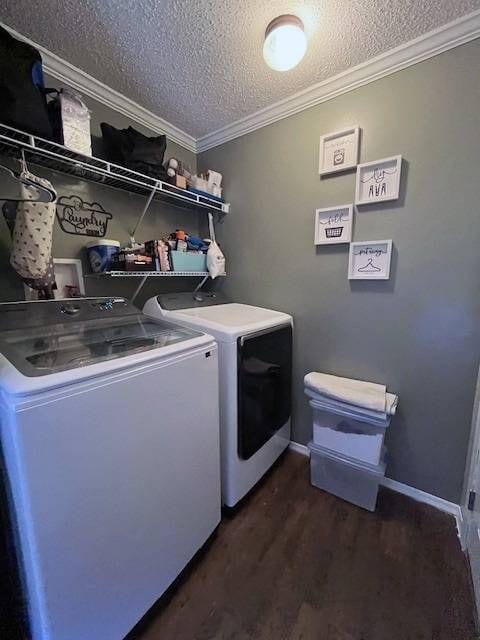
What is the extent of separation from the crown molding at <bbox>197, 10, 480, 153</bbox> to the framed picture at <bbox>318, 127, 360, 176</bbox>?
0.24 m

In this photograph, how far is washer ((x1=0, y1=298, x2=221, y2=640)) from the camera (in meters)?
0.71

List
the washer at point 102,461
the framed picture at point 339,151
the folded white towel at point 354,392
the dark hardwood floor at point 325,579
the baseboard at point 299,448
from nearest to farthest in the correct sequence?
1. the washer at point 102,461
2. the dark hardwood floor at point 325,579
3. the folded white towel at point 354,392
4. the framed picture at point 339,151
5. the baseboard at point 299,448

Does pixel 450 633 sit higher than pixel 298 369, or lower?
lower

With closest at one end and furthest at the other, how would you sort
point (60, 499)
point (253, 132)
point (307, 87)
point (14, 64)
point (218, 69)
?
1. point (60, 499)
2. point (14, 64)
3. point (218, 69)
4. point (307, 87)
5. point (253, 132)

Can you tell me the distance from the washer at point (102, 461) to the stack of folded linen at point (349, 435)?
28.3 inches

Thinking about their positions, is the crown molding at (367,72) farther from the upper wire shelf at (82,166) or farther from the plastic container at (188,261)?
the plastic container at (188,261)

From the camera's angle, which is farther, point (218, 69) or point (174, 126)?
point (174, 126)

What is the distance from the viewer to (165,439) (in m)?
1.01

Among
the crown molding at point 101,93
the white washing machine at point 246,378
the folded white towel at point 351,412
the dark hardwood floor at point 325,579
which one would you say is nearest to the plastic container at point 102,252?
the white washing machine at point 246,378

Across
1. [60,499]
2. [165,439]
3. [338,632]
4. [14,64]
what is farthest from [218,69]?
[338,632]

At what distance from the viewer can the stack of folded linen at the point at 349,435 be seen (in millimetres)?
1453

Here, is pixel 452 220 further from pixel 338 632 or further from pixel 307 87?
pixel 338 632

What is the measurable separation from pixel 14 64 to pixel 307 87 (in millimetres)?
1503

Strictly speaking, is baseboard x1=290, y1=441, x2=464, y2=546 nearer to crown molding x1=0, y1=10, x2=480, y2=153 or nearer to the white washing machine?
the white washing machine
